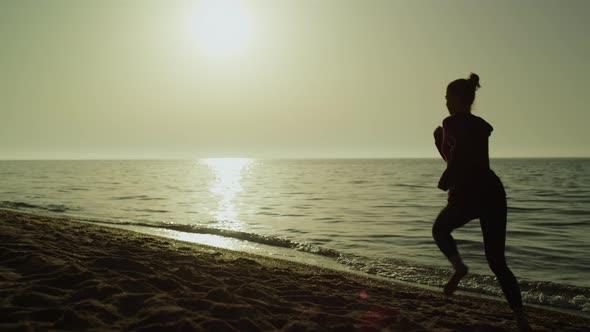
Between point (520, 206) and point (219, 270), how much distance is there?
2110 cm

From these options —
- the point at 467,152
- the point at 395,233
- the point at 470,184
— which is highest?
the point at 467,152

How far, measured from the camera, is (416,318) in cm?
500

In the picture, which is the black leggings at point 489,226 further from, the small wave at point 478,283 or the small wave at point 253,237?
the small wave at point 253,237

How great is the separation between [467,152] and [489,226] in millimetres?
784

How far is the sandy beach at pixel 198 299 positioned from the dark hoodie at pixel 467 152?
1.78 metres

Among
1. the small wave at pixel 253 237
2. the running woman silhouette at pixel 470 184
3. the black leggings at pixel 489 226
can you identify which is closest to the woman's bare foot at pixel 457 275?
the running woman silhouette at pixel 470 184

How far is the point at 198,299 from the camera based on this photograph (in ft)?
16.0

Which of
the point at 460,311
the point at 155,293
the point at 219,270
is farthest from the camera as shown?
the point at 219,270

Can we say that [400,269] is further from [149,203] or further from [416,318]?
[149,203]

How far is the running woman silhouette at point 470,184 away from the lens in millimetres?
4059

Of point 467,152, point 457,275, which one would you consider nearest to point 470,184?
point 467,152

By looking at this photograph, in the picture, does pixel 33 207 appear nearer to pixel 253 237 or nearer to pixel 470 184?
pixel 253 237

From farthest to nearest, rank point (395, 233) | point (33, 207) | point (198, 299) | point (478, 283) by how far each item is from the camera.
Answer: point (33, 207) < point (395, 233) < point (478, 283) < point (198, 299)

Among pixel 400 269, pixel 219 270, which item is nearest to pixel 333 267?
pixel 400 269
